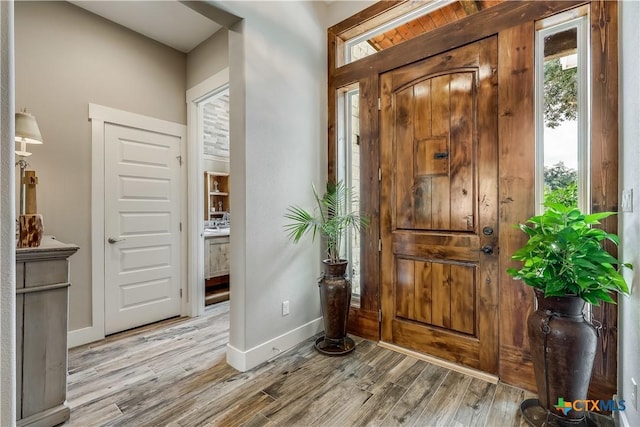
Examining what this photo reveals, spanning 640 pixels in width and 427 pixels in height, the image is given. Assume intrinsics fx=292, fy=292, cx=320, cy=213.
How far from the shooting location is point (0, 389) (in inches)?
36.9

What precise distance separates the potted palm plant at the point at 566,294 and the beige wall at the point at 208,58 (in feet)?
10.0

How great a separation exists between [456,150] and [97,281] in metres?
3.34

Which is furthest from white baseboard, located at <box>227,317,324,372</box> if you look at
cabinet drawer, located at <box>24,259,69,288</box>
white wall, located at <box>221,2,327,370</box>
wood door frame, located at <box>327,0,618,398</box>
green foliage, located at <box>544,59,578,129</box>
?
green foliage, located at <box>544,59,578,129</box>

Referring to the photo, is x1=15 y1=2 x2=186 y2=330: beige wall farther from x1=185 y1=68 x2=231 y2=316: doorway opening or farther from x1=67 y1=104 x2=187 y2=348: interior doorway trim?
x1=185 y1=68 x2=231 y2=316: doorway opening

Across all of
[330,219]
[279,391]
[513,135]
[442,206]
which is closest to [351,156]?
[330,219]

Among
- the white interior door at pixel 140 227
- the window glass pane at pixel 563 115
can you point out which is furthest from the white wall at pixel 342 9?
the white interior door at pixel 140 227

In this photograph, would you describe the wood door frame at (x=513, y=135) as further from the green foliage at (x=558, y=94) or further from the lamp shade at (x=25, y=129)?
the lamp shade at (x=25, y=129)

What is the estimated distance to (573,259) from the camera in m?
1.41

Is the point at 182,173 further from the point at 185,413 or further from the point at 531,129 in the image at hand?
the point at 531,129

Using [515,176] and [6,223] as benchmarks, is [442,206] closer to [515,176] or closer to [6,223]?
[515,176]

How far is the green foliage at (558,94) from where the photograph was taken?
5.92 feet

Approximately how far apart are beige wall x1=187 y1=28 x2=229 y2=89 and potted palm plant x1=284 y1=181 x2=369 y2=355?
5.44 ft

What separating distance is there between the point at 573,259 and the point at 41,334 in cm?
276

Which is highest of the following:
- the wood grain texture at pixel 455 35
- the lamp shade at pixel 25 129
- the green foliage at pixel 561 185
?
the wood grain texture at pixel 455 35
